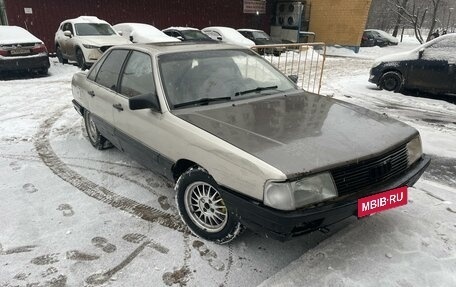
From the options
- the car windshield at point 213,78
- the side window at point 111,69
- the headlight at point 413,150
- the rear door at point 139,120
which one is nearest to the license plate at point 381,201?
the headlight at point 413,150

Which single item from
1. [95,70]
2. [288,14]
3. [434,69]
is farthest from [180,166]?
[288,14]

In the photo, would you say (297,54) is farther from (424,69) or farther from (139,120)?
(139,120)

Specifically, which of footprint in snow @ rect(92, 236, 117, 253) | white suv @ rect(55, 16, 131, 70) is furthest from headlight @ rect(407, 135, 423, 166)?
white suv @ rect(55, 16, 131, 70)

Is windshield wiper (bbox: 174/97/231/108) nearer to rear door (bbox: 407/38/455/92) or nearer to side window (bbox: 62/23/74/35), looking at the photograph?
rear door (bbox: 407/38/455/92)

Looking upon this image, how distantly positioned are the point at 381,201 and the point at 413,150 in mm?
771

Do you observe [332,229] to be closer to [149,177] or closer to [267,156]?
[267,156]

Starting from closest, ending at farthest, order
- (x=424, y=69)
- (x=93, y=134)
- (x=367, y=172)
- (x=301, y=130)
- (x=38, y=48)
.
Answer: (x=367, y=172), (x=301, y=130), (x=93, y=134), (x=424, y=69), (x=38, y=48)

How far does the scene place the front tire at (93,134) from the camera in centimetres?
497

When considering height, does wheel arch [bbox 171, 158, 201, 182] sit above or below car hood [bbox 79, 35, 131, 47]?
below

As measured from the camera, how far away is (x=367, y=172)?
2.59 meters

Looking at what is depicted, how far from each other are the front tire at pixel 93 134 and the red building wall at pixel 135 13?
46.4ft

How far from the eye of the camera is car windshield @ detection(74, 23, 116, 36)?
1264 centimetres

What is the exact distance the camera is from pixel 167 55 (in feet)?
11.7

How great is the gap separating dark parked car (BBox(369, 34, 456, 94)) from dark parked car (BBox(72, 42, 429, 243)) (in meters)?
6.06
